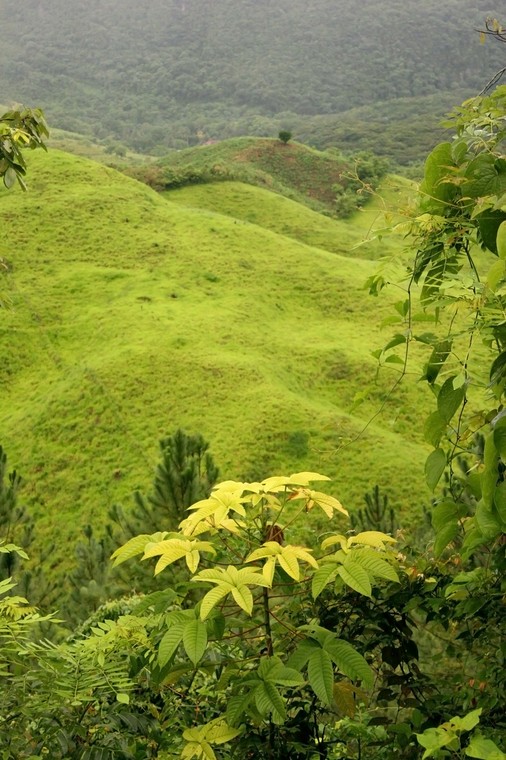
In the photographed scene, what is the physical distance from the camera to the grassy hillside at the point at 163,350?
14.6 metres

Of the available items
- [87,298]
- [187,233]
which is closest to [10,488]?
[87,298]

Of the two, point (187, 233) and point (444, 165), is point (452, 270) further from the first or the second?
point (187, 233)

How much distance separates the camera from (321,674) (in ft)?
5.01

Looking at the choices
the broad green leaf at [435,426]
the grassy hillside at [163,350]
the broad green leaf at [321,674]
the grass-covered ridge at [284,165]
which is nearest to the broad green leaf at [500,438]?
the broad green leaf at [435,426]

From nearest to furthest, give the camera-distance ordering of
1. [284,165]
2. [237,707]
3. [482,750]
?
[482,750] → [237,707] → [284,165]

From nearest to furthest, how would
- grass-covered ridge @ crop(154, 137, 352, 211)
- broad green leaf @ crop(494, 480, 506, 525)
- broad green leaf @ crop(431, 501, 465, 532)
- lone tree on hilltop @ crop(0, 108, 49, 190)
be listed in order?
broad green leaf @ crop(494, 480, 506, 525)
broad green leaf @ crop(431, 501, 465, 532)
lone tree on hilltop @ crop(0, 108, 49, 190)
grass-covered ridge @ crop(154, 137, 352, 211)

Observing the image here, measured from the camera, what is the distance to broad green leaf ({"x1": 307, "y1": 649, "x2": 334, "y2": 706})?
1473 millimetres

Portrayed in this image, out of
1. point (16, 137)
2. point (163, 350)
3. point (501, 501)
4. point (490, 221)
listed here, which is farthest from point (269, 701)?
point (163, 350)

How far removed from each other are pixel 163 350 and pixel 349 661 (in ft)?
57.8

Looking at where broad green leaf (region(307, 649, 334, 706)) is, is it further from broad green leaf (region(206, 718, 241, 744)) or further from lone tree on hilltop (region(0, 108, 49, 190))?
lone tree on hilltop (region(0, 108, 49, 190))

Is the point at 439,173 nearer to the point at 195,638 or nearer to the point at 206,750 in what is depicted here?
the point at 195,638

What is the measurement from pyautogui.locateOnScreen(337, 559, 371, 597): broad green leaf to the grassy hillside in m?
9.66

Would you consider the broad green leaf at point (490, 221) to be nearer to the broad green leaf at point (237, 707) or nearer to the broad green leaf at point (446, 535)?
the broad green leaf at point (446, 535)

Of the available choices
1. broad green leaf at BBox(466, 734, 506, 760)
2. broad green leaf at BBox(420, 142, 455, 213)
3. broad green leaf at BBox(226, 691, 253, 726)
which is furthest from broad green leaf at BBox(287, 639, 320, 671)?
broad green leaf at BBox(420, 142, 455, 213)
